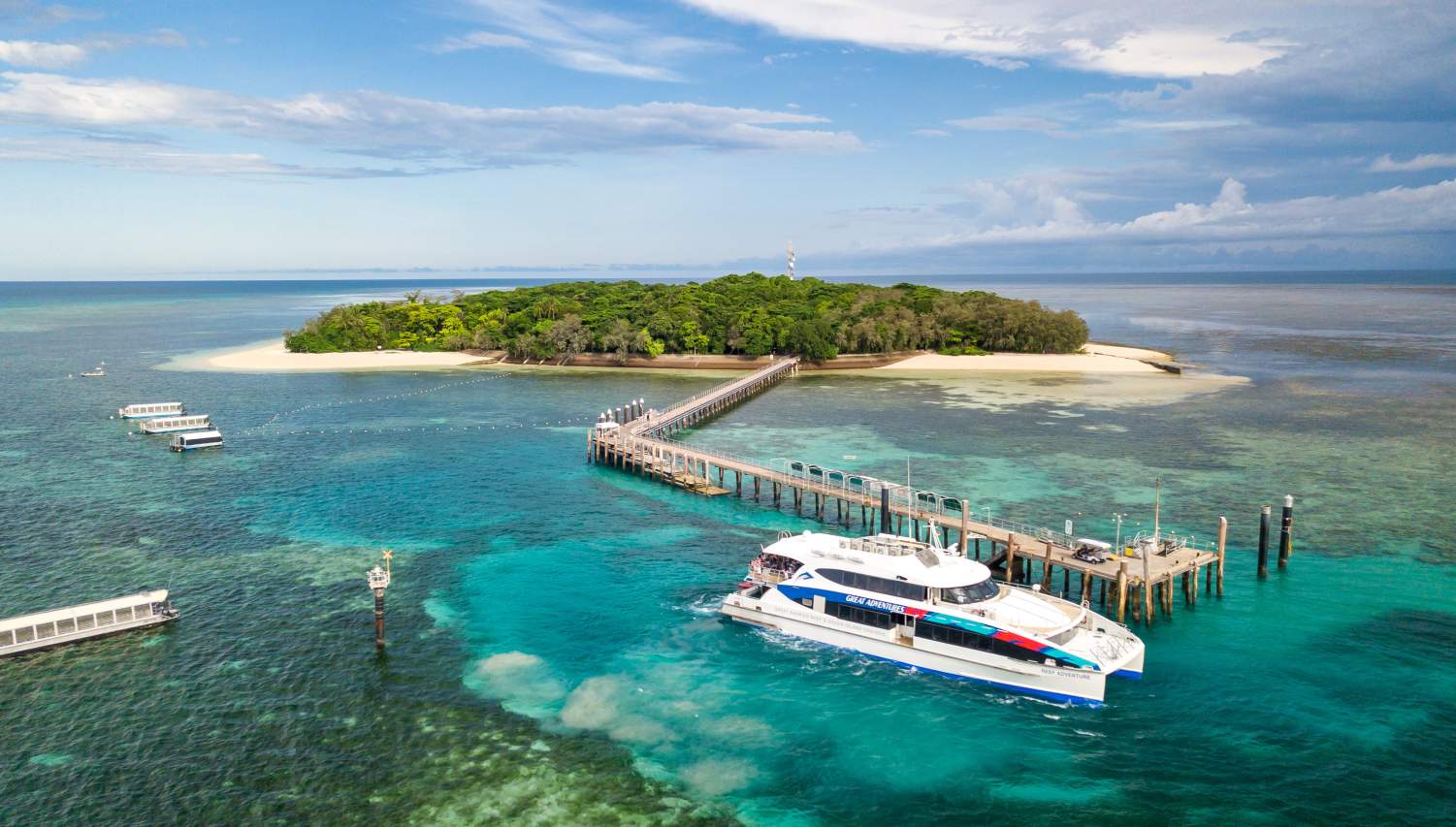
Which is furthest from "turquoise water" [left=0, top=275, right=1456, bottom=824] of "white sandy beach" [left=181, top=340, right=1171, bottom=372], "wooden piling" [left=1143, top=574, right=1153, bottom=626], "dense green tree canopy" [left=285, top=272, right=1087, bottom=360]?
"dense green tree canopy" [left=285, top=272, right=1087, bottom=360]

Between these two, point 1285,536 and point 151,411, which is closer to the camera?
point 1285,536

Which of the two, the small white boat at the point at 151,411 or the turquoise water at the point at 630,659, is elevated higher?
the small white boat at the point at 151,411

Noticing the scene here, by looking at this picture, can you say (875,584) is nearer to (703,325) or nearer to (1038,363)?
(1038,363)

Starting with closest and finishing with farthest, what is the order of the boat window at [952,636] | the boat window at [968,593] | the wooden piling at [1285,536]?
the boat window at [952,636], the boat window at [968,593], the wooden piling at [1285,536]

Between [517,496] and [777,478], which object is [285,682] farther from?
[777,478]

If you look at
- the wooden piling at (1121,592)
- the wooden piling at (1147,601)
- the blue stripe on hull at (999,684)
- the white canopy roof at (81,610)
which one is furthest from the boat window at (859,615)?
the white canopy roof at (81,610)

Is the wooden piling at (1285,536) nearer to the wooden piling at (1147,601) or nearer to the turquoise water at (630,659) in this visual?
the turquoise water at (630,659)

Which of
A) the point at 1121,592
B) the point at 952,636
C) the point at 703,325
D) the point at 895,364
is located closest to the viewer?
the point at 952,636

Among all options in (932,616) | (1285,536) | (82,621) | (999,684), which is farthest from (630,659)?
(1285,536)
